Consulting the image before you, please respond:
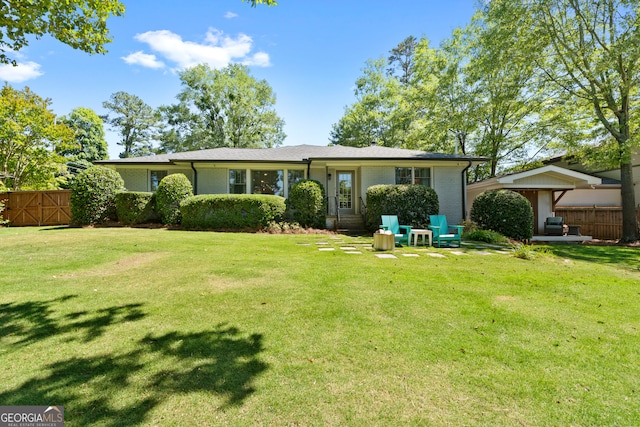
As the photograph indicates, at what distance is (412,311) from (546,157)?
21678mm

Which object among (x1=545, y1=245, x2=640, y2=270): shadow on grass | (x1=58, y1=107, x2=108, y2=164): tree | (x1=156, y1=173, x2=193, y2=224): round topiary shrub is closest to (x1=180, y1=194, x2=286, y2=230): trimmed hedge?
(x1=156, y1=173, x2=193, y2=224): round topiary shrub

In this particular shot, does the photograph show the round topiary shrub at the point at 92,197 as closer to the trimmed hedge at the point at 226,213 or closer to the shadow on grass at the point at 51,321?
the trimmed hedge at the point at 226,213

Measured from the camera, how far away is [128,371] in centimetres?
235

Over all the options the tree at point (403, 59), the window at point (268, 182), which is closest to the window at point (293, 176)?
the window at point (268, 182)

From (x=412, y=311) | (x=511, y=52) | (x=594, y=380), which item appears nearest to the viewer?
(x=594, y=380)

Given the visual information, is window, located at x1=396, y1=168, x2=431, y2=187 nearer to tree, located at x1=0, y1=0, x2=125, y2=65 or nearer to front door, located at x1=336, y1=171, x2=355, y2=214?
front door, located at x1=336, y1=171, x2=355, y2=214

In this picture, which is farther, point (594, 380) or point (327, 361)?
point (327, 361)

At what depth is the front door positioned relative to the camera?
14.8m

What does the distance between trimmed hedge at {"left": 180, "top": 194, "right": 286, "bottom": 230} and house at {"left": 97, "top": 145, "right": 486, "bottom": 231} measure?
2.83 metres

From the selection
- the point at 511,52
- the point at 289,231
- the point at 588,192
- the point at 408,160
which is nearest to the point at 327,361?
the point at 289,231

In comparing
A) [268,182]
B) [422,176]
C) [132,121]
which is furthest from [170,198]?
[132,121]

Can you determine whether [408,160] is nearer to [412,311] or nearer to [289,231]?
[289,231]

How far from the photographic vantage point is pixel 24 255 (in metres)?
6.43

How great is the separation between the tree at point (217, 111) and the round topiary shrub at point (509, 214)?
2402cm
